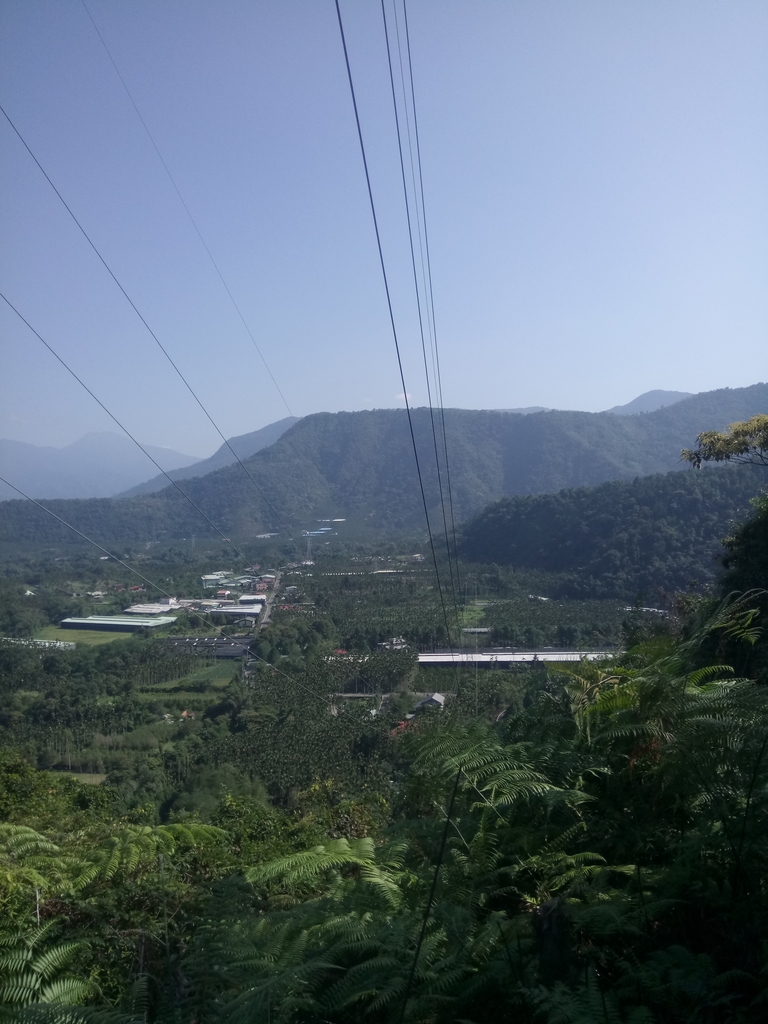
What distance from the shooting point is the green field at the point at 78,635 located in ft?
83.0

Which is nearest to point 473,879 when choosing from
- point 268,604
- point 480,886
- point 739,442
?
point 480,886

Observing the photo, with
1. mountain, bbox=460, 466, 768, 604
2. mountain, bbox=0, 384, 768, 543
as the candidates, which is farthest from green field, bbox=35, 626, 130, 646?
mountain, bbox=460, 466, 768, 604

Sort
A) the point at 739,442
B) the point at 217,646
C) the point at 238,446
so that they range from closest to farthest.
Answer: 1. the point at 739,442
2. the point at 217,646
3. the point at 238,446

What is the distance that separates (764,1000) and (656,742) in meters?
1.34

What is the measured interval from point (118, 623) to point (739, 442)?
24.8 metres

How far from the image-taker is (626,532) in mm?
24828

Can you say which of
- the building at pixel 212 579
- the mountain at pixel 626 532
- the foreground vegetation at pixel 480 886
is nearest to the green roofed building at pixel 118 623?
the building at pixel 212 579

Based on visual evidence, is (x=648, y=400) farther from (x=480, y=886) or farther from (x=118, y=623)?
(x=480, y=886)

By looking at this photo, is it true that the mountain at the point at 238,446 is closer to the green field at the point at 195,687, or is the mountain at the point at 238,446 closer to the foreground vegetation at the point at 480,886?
the green field at the point at 195,687

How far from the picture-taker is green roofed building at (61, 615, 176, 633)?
90.3 feet

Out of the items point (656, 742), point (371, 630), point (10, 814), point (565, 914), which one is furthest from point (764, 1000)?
point (371, 630)

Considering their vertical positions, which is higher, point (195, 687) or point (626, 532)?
point (626, 532)

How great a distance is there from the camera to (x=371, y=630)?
78.8 feet

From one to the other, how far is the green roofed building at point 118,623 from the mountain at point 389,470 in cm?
966
